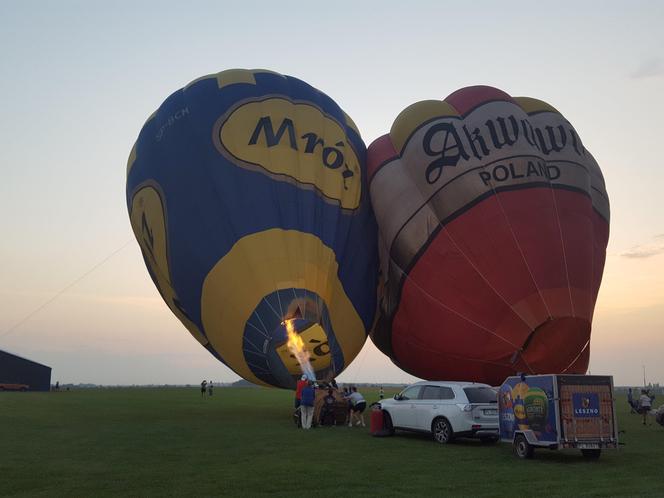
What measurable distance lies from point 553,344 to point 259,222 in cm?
873

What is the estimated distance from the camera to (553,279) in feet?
62.7

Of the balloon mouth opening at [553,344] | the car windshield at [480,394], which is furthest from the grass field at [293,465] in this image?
the balloon mouth opening at [553,344]

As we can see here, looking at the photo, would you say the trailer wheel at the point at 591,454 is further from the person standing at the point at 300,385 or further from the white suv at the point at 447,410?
the person standing at the point at 300,385

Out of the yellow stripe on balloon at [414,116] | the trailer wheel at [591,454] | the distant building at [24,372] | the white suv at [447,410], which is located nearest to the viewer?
the trailer wheel at [591,454]

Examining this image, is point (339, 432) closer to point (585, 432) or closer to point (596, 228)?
point (585, 432)

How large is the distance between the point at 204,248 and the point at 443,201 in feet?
22.9

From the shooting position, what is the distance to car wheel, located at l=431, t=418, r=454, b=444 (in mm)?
14227

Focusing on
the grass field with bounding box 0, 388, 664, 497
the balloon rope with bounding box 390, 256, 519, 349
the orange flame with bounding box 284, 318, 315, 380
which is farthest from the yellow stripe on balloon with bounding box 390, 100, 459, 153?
the grass field with bounding box 0, 388, 664, 497

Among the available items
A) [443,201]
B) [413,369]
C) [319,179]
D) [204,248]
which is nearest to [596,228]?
[443,201]

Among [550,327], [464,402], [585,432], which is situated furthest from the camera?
[550,327]

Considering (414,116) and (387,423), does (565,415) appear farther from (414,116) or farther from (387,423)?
(414,116)

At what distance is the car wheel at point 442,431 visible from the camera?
46.7 ft

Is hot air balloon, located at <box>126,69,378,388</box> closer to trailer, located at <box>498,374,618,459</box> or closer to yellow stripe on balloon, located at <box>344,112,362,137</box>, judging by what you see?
yellow stripe on balloon, located at <box>344,112,362,137</box>

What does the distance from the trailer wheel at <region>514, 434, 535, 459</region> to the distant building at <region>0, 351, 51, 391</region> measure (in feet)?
183
